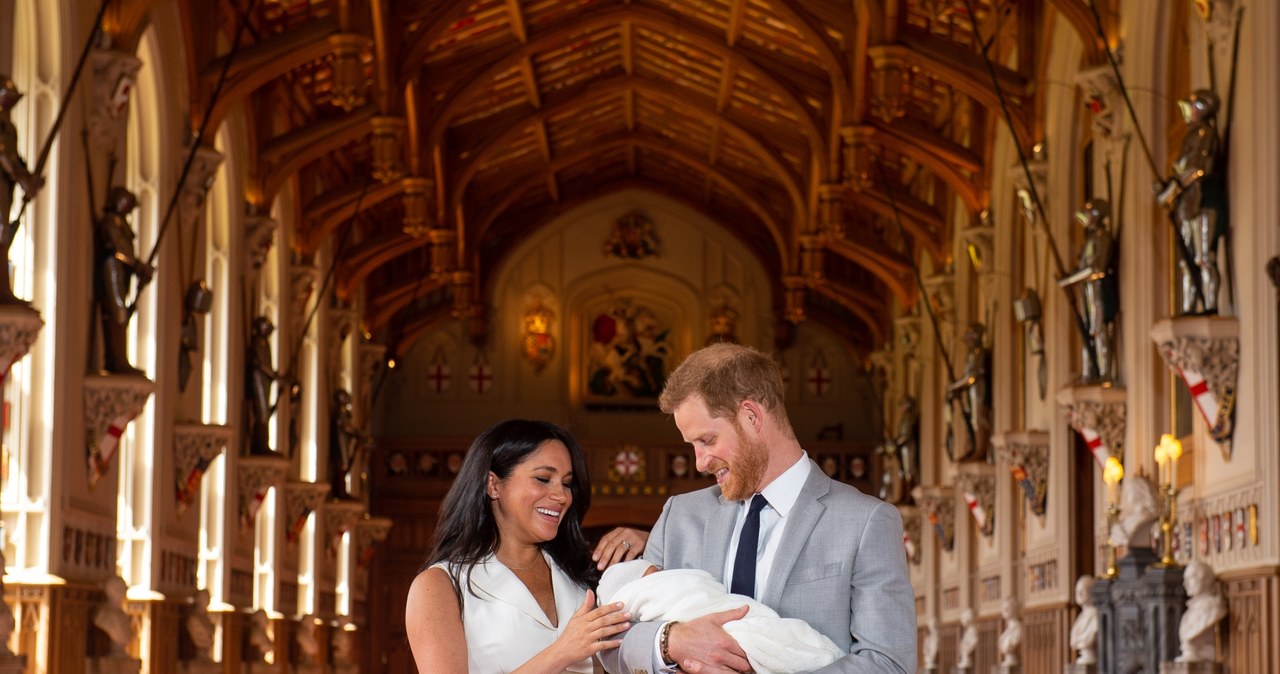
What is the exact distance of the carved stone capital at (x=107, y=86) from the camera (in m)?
13.3

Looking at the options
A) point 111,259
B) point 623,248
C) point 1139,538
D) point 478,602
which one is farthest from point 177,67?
point 623,248

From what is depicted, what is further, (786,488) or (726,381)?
(786,488)

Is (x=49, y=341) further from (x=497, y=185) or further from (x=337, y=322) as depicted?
(x=497, y=185)

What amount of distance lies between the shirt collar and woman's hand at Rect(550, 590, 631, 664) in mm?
368

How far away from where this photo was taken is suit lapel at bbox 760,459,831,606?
374 centimetres

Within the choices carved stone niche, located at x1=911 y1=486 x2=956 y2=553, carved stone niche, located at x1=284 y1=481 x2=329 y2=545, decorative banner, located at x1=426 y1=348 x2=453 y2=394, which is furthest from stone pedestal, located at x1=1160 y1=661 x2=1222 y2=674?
decorative banner, located at x1=426 y1=348 x2=453 y2=394

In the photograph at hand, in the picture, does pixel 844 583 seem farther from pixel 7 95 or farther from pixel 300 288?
pixel 300 288

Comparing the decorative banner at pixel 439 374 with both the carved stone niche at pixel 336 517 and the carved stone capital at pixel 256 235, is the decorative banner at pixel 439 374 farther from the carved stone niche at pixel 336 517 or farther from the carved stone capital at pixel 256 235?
the carved stone capital at pixel 256 235

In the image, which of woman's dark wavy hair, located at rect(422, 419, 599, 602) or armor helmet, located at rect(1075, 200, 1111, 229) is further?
armor helmet, located at rect(1075, 200, 1111, 229)

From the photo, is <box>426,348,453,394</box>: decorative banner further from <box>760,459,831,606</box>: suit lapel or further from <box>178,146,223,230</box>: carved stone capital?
<box>760,459,831,606</box>: suit lapel

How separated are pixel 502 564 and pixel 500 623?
155mm

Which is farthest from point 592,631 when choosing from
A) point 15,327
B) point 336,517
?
point 336,517

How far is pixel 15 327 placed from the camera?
404 inches

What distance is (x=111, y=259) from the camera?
13430 millimetres
